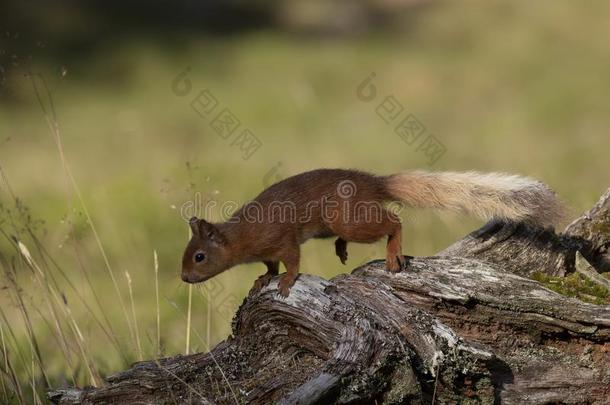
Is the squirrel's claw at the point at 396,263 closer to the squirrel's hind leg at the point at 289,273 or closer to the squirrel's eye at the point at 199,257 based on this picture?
the squirrel's hind leg at the point at 289,273

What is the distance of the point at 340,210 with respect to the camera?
569 centimetres

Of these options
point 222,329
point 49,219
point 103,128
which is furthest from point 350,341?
point 103,128

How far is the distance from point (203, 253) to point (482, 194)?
5.83 feet

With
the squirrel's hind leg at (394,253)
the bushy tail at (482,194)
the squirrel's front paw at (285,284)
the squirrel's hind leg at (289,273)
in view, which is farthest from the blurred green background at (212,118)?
the squirrel's hind leg at (394,253)

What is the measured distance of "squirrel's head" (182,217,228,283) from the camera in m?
5.92

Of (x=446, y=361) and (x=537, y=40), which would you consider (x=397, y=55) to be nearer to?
(x=537, y=40)

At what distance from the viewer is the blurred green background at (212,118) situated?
26.3ft

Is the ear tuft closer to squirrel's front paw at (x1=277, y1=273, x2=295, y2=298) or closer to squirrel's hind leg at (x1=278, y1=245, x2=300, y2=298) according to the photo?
squirrel's hind leg at (x1=278, y1=245, x2=300, y2=298)

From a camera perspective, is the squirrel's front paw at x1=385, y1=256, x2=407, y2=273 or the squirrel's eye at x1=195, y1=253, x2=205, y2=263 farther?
the squirrel's eye at x1=195, y1=253, x2=205, y2=263

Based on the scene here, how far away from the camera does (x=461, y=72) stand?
68.3ft

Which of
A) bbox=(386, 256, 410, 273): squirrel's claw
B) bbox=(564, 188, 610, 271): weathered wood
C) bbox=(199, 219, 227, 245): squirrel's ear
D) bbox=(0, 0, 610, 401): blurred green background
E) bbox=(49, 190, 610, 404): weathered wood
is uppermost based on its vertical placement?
bbox=(0, 0, 610, 401): blurred green background

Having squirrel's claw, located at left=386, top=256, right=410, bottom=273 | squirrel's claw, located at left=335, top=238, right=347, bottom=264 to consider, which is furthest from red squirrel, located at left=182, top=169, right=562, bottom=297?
squirrel's claw, located at left=335, top=238, right=347, bottom=264

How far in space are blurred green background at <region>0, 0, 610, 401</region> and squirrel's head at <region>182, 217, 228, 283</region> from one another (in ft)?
0.88

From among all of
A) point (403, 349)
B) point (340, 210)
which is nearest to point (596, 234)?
point (340, 210)
